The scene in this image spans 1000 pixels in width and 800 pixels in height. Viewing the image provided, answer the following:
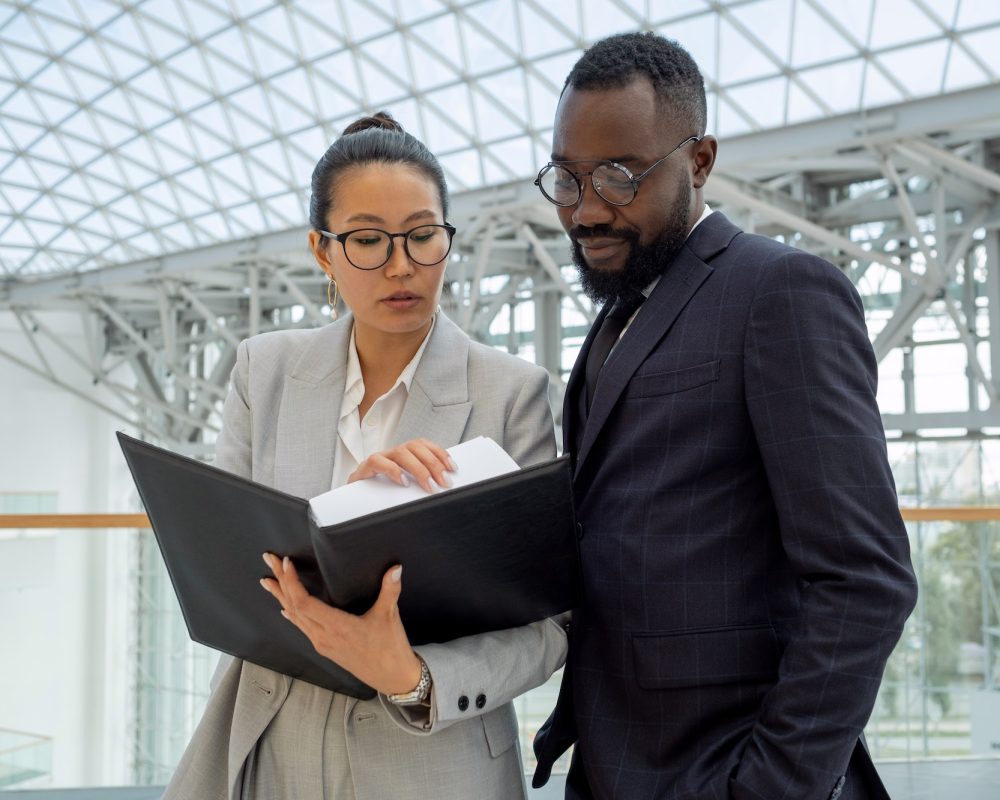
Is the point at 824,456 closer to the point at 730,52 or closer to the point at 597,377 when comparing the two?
the point at 597,377

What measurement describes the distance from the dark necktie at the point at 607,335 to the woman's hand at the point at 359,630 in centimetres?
72

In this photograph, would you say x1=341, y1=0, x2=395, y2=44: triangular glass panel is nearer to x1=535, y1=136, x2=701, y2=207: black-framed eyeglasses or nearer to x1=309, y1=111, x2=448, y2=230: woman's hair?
x1=309, y1=111, x2=448, y2=230: woman's hair

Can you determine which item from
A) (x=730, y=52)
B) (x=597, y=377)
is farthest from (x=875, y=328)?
(x=597, y=377)

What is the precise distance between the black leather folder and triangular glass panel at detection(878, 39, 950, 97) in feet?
46.0

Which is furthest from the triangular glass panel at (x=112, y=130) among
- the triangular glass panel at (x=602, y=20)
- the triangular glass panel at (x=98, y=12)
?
the triangular glass panel at (x=602, y=20)

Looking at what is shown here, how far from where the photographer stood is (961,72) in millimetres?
13945

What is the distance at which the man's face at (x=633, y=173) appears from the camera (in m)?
2.29

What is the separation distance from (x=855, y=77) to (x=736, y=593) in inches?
573

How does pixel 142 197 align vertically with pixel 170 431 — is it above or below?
above

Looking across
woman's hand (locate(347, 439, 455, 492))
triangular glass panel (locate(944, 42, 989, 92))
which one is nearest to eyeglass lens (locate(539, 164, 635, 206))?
woman's hand (locate(347, 439, 455, 492))

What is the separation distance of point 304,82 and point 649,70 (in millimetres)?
20877

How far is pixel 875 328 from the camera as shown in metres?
22.2

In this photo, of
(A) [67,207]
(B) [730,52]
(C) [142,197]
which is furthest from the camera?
(A) [67,207]

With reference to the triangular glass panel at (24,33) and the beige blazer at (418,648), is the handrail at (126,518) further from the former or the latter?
the triangular glass panel at (24,33)
